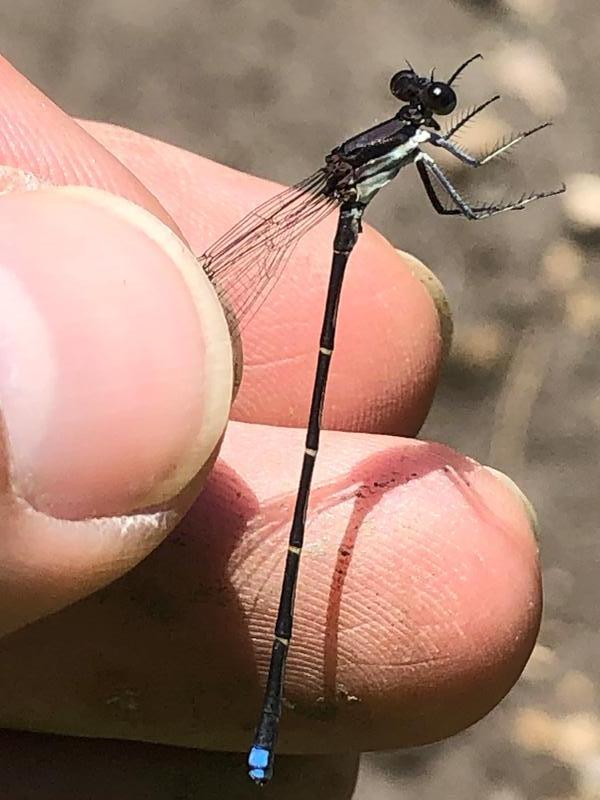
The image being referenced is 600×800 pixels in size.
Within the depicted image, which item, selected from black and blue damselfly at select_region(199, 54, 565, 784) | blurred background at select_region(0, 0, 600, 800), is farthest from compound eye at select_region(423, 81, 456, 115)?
blurred background at select_region(0, 0, 600, 800)

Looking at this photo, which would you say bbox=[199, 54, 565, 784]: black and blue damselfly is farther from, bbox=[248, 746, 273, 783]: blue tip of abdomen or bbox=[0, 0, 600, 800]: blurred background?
bbox=[0, 0, 600, 800]: blurred background

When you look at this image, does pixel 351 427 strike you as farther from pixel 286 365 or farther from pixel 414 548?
pixel 414 548

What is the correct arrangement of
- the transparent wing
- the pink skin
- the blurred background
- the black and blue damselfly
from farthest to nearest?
the blurred background
the transparent wing
the black and blue damselfly
the pink skin

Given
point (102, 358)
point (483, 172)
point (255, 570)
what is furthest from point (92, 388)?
point (483, 172)

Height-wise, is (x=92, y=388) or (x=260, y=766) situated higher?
(x=92, y=388)

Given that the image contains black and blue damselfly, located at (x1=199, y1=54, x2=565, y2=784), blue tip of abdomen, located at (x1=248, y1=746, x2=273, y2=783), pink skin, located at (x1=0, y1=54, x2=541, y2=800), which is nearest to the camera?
pink skin, located at (x1=0, y1=54, x2=541, y2=800)

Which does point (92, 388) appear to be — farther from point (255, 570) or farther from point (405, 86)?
point (405, 86)
